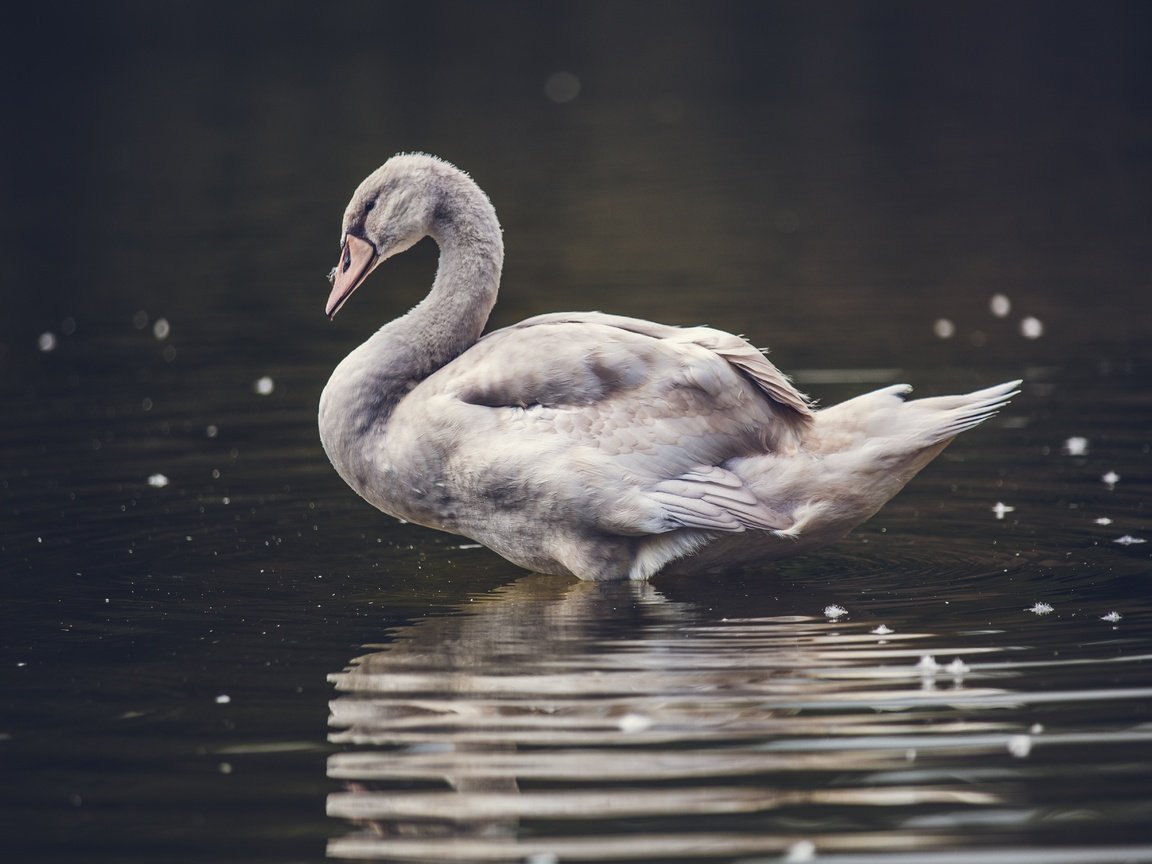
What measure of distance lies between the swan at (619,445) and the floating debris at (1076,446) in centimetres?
189

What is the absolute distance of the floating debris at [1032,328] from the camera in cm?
1266

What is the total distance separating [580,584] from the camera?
7941 mm

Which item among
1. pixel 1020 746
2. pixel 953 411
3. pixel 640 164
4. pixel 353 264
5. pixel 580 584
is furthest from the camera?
pixel 640 164

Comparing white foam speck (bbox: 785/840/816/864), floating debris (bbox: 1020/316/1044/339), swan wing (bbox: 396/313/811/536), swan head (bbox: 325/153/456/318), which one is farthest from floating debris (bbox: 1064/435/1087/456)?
white foam speck (bbox: 785/840/816/864)

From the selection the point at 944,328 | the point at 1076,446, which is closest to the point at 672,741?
the point at 1076,446

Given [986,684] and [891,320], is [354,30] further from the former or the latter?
[986,684]

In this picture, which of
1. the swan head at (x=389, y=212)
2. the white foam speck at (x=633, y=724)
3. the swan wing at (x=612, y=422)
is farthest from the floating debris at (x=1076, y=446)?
the white foam speck at (x=633, y=724)

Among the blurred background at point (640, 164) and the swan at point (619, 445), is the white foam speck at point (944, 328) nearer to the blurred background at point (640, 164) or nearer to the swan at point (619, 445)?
the blurred background at point (640, 164)

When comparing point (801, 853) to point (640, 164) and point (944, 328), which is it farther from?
point (640, 164)

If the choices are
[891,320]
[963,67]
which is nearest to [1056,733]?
[891,320]

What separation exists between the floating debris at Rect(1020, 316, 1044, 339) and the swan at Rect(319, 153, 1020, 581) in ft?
16.6

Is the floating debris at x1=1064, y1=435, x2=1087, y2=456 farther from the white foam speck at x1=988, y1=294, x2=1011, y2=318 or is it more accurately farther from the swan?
the white foam speck at x1=988, y1=294, x2=1011, y2=318

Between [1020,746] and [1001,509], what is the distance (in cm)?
323

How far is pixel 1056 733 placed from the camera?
563 centimetres
